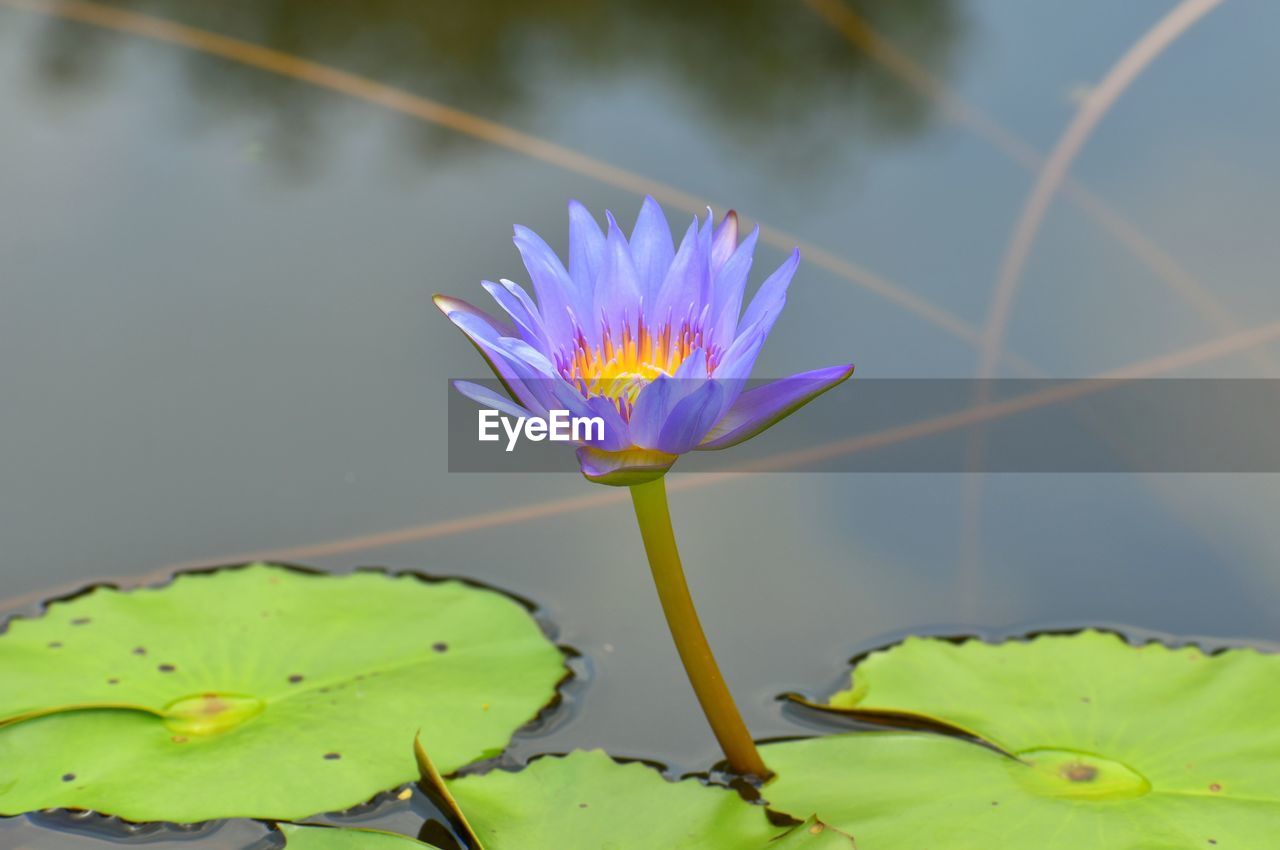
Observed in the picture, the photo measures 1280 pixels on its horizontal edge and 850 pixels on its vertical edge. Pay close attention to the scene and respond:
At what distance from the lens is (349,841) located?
1054 millimetres

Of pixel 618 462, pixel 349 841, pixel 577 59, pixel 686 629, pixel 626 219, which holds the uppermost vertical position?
pixel 577 59

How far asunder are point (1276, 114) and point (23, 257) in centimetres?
226

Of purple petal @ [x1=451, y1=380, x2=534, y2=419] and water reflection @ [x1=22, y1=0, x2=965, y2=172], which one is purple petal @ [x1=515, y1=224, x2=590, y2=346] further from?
water reflection @ [x1=22, y1=0, x2=965, y2=172]

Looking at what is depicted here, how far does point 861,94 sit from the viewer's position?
2.61 metres

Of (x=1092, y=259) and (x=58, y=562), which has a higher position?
(x=1092, y=259)

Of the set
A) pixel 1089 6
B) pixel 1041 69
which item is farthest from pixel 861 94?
pixel 1089 6

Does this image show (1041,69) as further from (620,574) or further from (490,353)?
(490,353)

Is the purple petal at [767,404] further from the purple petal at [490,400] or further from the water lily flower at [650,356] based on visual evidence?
the purple petal at [490,400]

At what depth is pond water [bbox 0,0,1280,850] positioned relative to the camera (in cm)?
153

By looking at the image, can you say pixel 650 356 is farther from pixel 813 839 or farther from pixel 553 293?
pixel 813 839

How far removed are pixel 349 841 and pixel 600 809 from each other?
0.70 feet

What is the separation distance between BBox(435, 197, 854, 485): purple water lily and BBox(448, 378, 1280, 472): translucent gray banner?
63 centimetres

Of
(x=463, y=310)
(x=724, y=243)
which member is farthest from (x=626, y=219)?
(x=463, y=310)

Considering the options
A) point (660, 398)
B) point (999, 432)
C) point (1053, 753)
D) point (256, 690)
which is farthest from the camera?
point (999, 432)
